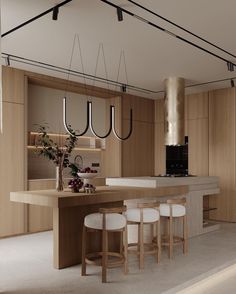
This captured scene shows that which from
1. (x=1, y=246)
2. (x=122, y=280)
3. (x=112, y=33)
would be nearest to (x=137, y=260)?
(x=122, y=280)

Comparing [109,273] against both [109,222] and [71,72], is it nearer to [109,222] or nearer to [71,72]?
[109,222]

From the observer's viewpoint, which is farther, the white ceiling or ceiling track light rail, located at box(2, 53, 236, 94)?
ceiling track light rail, located at box(2, 53, 236, 94)

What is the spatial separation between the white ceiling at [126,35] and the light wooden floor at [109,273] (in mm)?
2759

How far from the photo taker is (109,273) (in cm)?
390

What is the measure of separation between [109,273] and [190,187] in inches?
96.6

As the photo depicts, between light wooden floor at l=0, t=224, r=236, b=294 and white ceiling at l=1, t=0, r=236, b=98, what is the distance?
276 cm

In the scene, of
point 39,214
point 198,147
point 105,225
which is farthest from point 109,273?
point 198,147

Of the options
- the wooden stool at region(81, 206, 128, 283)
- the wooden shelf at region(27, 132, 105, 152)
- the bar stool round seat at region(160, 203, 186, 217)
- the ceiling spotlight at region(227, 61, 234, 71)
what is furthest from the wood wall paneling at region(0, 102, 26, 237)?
the ceiling spotlight at region(227, 61, 234, 71)

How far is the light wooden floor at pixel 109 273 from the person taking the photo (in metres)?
3.43

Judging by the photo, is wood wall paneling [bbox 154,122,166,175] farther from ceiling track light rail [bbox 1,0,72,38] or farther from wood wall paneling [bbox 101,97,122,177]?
ceiling track light rail [bbox 1,0,72,38]

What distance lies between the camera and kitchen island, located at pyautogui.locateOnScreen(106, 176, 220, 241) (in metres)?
5.29

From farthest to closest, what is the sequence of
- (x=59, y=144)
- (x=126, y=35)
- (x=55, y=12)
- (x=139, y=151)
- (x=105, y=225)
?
(x=139, y=151) → (x=59, y=144) → (x=126, y=35) → (x=105, y=225) → (x=55, y=12)

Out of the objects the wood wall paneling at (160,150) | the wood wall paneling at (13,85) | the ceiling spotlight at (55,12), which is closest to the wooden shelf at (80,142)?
the wood wall paneling at (13,85)

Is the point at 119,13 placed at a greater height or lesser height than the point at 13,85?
greater
